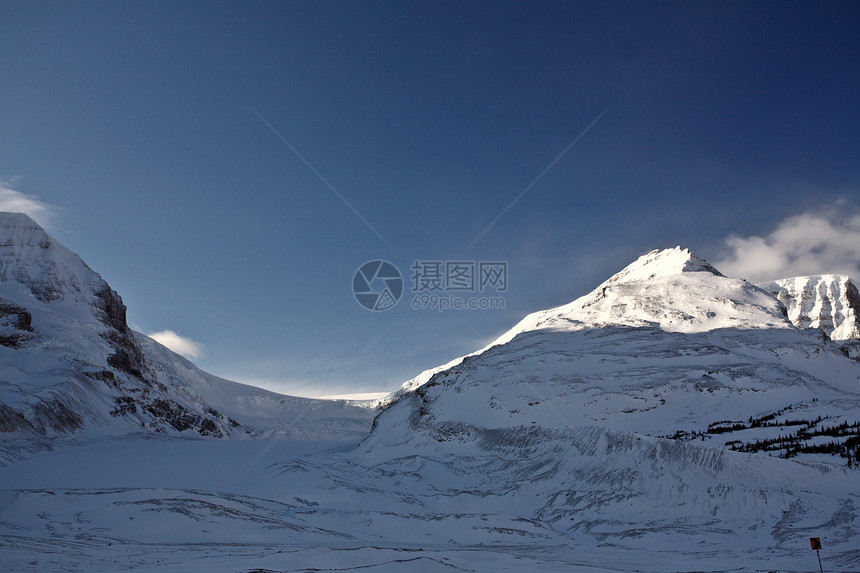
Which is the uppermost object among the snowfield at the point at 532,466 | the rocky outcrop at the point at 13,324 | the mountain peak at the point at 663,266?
the mountain peak at the point at 663,266

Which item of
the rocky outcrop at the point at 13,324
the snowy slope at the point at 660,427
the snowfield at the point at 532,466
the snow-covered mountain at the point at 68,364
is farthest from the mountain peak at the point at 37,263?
the snowy slope at the point at 660,427

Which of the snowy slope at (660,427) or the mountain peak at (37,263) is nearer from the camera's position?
the snowy slope at (660,427)

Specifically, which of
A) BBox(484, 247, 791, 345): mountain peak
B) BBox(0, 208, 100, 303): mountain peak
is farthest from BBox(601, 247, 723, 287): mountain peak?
BBox(0, 208, 100, 303): mountain peak

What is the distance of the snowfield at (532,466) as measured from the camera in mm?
19828

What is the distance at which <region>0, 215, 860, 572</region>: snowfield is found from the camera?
65.1ft

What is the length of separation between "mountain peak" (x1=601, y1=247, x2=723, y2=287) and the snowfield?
0.61 meters

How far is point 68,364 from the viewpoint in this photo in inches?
4158

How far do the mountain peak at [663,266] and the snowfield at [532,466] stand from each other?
610 mm

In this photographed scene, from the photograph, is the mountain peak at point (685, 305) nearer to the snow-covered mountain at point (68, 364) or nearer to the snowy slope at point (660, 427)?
the snowy slope at point (660, 427)

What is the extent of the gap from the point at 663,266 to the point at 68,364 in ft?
392

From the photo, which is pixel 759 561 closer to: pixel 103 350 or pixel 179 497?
pixel 179 497

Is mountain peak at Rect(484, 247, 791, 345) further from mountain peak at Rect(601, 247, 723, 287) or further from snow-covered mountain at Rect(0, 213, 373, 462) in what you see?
snow-covered mountain at Rect(0, 213, 373, 462)

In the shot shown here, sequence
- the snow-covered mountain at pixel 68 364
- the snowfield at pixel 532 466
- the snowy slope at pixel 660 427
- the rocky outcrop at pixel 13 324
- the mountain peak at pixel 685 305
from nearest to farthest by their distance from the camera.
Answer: the snowfield at pixel 532 466
the snowy slope at pixel 660 427
the mountain peak at pixel 685 305
the snow-covered mountain at pixel 68 364
the rocky outcrop at pixel 13 324

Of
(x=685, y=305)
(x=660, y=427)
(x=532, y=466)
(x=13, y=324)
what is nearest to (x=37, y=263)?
(x=13, y=324)
